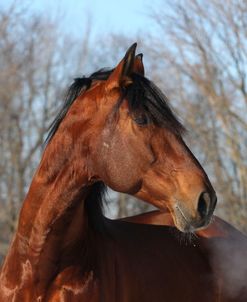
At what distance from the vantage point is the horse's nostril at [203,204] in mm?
3275

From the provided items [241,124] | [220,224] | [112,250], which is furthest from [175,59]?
[112,250]

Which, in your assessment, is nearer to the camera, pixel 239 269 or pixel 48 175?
pixel 48 175

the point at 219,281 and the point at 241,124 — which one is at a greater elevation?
the point at 219,281

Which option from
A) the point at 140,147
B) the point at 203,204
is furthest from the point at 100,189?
the point at 203,204

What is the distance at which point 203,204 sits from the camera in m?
3.30

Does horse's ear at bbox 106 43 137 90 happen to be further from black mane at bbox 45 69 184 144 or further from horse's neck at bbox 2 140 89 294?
horse's neck at bbox 2 140 89 294

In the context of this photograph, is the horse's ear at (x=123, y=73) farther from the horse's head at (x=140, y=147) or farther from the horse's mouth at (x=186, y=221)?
the horse's mouth at (x=186, y=221)

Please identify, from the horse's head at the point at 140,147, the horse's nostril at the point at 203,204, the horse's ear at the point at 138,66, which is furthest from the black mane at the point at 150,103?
the horse's nostril at the point at 203,204

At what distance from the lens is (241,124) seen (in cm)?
1691

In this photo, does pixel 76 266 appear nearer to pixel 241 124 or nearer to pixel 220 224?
pixel 220 224

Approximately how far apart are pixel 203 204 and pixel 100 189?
871 millimetres

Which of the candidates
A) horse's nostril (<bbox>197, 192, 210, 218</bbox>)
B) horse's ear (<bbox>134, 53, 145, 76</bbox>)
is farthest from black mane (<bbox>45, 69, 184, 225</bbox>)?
horse's nostril (<bbox>197, 192, 210, 218</bbox>)

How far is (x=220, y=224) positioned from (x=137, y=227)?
40.7 inches

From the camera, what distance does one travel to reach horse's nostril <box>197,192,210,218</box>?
328 cm
